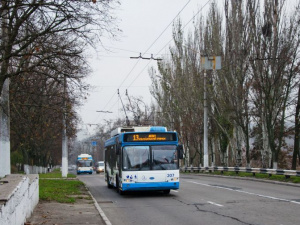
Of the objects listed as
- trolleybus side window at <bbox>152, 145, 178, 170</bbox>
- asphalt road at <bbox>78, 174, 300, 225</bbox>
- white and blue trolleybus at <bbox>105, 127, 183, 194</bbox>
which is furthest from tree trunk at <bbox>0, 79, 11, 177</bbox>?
trolleybus side window at <bbox>152, 145, 178, 170</bbox>

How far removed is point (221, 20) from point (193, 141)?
1485 centimetres

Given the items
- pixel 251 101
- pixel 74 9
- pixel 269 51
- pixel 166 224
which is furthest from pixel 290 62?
pixel 166 224

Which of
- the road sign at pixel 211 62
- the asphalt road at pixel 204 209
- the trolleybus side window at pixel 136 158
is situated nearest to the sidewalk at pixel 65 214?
the asphalt road at pixel 204 209

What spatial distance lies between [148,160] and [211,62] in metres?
16.0

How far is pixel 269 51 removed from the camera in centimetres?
2830

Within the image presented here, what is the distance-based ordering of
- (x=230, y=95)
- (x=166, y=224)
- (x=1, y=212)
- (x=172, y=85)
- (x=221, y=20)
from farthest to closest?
(x=172, y=85)
(x=221, y=20)
(x=230, y=95)
(x=166, y=224)
(x=1, y=212)

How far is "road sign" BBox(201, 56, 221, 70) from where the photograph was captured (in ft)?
105

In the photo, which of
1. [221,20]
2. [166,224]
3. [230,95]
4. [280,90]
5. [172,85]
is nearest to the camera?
[166,224]

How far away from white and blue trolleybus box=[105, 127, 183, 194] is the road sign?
→ 13.7 m

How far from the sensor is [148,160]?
18.9 meters

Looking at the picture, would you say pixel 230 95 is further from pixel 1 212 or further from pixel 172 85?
pixel 1 212

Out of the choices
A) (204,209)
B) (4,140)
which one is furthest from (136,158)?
(4,140)

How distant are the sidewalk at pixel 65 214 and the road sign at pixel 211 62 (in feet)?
57.6

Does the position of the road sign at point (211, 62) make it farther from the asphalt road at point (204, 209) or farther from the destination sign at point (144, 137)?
the asphalt road at point (204, 209)
